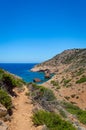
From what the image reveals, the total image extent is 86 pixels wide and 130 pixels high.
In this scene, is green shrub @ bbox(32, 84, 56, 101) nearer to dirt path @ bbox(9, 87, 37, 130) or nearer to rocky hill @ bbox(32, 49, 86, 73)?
dirt path @ bbox(9, 87, 37, 130)

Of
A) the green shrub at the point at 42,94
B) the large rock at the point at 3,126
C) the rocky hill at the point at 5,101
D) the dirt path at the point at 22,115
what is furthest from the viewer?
the green shrub at the point at 42,94

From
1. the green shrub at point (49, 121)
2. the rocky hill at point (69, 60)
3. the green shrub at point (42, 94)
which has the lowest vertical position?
the green shrub at point (49, 121)

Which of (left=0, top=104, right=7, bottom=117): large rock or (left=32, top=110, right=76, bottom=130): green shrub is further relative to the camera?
(left=32, top=110, right=76, bottom=130): green shrub

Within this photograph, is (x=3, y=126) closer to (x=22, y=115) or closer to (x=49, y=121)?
(x=22, y=115)

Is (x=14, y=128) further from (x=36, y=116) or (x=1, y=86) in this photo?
(x=1, y=86)

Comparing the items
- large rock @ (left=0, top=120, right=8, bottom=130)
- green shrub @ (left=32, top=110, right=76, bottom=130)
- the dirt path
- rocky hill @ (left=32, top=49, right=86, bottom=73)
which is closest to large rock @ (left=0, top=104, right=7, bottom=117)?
the dirt path

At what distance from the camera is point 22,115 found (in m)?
14.3

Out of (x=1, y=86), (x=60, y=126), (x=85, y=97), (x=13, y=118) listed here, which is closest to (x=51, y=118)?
(x=60, y=126)

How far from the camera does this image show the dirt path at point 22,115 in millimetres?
12953

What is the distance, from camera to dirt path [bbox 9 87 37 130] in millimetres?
12953

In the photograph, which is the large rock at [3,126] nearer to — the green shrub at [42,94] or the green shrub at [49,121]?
the green shrub at [49,121]

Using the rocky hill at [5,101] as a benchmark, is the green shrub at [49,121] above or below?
below

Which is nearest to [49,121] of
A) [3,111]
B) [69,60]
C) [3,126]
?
[3,111]

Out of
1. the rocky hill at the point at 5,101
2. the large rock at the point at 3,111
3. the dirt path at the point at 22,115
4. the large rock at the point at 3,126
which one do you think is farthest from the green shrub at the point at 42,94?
the large rock at the point at 3,126
